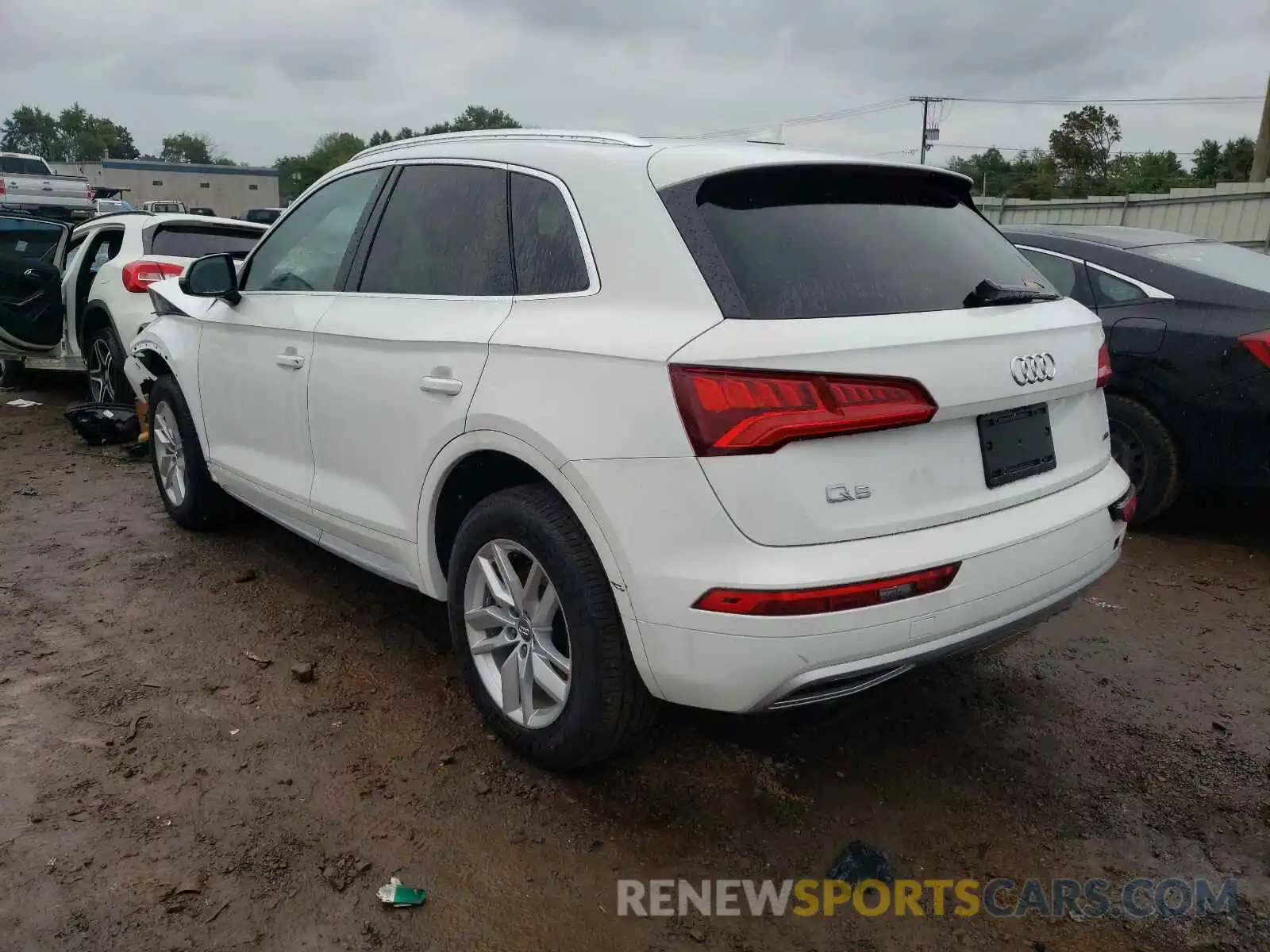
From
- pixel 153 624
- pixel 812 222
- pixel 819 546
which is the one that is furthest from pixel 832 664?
pixel 153 624

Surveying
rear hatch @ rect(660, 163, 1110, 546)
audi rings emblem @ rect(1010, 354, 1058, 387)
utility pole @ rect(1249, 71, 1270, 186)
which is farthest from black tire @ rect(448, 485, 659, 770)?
utility pole @ rect(1249, 71, 1270, 186)

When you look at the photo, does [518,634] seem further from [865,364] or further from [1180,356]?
[1180,356]

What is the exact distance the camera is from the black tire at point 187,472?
15.4ft

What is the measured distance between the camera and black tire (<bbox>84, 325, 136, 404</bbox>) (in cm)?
725

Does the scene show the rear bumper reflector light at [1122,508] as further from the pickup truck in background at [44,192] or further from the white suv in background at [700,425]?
the pickup truck in background at [44,192]

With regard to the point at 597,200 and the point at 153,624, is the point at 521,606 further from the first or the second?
the point at 153,624

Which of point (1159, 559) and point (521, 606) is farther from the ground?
point (521, 606)

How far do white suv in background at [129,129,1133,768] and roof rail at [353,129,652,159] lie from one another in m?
0.02

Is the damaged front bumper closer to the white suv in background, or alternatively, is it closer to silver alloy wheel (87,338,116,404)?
silver alloy wheel (87,338,116,404)

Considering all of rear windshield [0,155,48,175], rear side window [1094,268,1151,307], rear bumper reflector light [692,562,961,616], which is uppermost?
rear windshield [0,155,48,175]

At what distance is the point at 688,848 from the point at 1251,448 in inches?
142

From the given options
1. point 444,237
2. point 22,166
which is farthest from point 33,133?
point 444,237

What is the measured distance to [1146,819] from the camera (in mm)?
2727

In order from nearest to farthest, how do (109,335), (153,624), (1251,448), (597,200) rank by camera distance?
1. (597,200)
2. (153,624)
3. (1251,448)
4. (109,335)
